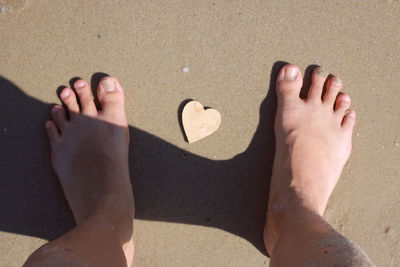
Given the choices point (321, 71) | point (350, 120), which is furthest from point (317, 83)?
A: point (350, 120)

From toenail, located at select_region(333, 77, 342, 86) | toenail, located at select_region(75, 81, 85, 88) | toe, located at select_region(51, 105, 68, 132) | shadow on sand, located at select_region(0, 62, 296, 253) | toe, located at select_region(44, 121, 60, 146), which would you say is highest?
toenail, located at select_region(333, 77, 342, 86)

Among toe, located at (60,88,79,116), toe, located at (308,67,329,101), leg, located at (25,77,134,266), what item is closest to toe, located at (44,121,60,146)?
leg, located at (25,77,134,266)

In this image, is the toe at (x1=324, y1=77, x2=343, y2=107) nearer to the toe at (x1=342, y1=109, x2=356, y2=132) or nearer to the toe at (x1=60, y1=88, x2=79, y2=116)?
the toe at (x1=342, y1=109, x2=356, y2=132)

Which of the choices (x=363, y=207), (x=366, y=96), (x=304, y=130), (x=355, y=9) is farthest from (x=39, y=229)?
(x=355, y=9)

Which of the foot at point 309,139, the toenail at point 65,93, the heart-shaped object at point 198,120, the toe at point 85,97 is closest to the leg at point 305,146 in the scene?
the foot at point 309,139

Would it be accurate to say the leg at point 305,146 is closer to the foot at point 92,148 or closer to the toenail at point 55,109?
the foot at point 92,148

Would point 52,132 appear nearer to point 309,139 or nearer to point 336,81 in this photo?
point 309,139

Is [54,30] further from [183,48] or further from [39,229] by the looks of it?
[39,229]
